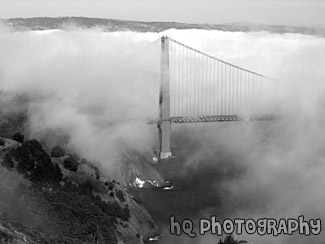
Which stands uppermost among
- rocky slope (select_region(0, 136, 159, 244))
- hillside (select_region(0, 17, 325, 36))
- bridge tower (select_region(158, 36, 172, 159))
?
hillside (select_region(0, 17, 325, 36))

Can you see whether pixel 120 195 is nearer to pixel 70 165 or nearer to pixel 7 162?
pixel 70 165

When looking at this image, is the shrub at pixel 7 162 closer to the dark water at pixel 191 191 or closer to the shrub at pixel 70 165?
the shrub at pixel 70 165

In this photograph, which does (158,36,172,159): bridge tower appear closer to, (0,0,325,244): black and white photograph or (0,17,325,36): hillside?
(0,0,325,244): black and white photograph

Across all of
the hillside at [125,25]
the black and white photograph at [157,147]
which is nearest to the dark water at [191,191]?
the black and white photograph at [157,147]

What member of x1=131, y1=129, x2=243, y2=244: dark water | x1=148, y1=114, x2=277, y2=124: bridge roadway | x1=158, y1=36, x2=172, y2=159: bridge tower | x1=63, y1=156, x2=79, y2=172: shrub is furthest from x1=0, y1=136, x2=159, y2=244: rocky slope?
x1=148, y1=114, x2=277, y2=124: bridge roadway

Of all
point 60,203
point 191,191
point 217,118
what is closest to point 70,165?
point 60,203
